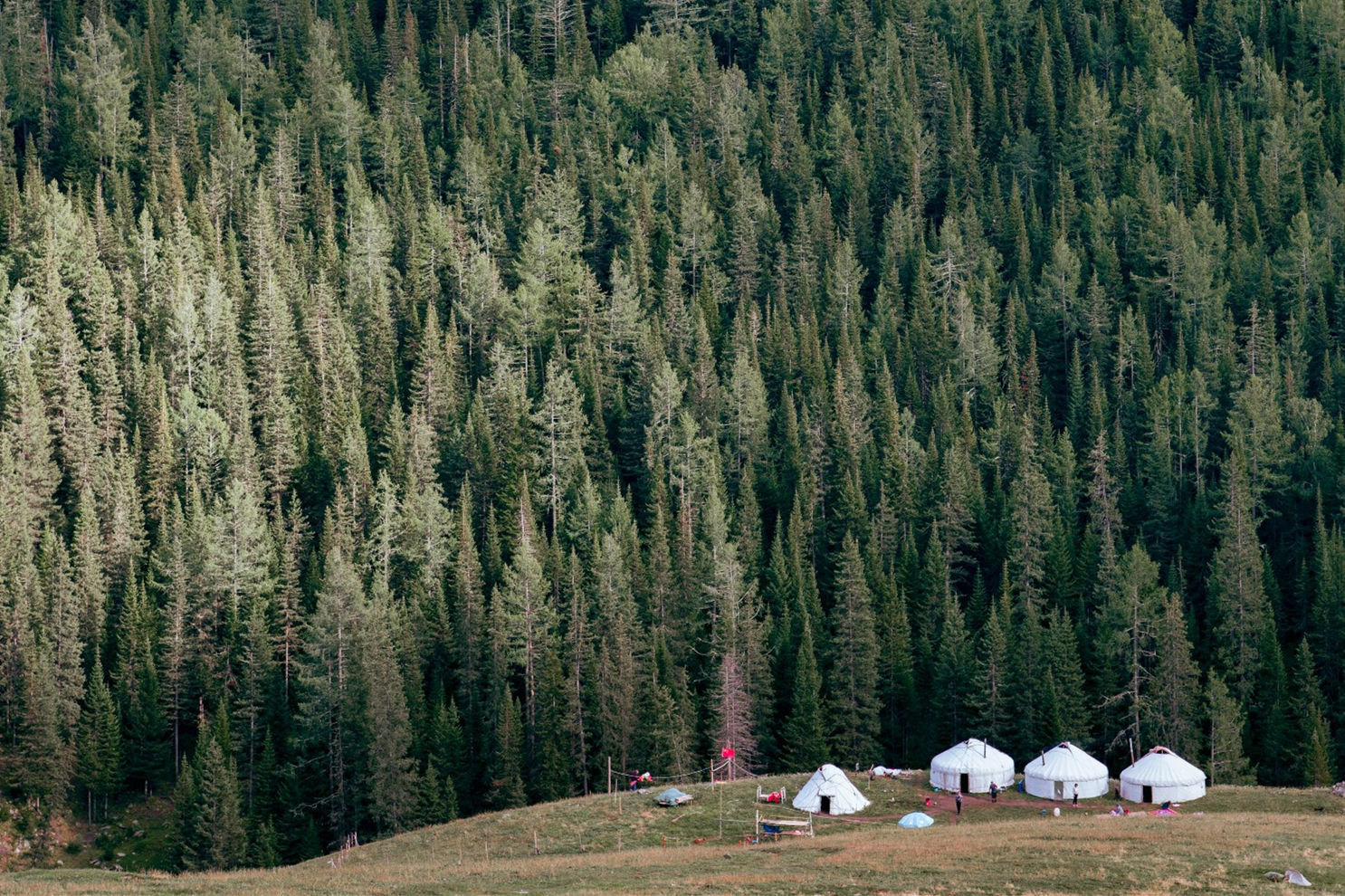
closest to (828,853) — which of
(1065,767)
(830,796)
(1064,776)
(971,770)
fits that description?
(830,796)

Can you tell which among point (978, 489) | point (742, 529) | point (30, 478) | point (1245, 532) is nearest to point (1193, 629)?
point (1245, 532)

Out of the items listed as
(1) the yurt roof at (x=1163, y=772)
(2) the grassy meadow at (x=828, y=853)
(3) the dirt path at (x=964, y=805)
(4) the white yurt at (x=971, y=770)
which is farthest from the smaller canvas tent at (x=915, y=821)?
(1) the yurt roof at (x=1163, y=772)

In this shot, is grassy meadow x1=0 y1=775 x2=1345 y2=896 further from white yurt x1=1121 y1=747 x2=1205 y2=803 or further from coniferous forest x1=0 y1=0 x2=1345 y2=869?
coniferous forest x1=0 y1=0 x2=1345 y2=869

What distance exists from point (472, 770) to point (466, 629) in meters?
13.1

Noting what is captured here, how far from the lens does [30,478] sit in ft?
492

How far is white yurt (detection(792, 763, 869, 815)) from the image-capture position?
96500 mm

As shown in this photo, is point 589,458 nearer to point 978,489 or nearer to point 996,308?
point 978,489

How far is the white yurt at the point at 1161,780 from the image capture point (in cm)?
9944

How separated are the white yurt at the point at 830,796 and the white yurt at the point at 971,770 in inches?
327

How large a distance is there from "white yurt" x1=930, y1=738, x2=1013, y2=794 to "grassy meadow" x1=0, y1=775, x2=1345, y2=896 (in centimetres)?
167

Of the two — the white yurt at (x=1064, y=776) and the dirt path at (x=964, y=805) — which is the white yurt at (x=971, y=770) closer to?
the dirt path at (x=964, y=805)

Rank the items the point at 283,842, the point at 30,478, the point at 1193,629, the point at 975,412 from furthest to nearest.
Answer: the point at 975,412
the point at 30,478
the point at 1193,629
the point at 283,842

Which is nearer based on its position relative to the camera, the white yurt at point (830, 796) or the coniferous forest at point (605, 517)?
the white yurt at point (830, 796)

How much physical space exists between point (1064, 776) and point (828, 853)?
96.3 feet
